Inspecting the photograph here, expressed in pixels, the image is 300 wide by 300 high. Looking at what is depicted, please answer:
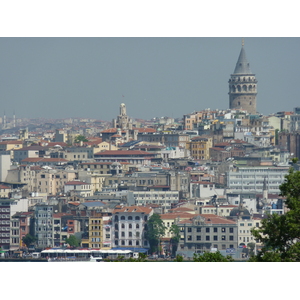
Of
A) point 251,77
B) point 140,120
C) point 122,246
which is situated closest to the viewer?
point 122,246

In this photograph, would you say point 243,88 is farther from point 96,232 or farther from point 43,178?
point 96,232

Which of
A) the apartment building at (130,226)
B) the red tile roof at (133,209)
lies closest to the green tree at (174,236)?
the apartment building at (130,226)

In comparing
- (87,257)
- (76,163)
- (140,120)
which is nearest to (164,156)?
(76,163)

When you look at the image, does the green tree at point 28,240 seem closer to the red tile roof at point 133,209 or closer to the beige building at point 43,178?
the red tile roof at point 133,209

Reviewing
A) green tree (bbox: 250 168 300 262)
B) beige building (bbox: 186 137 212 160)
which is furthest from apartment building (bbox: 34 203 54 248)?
green tree (bbox: 250 168 300 262)

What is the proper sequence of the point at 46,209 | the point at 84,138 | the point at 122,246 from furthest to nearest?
the point at 84,138, the point at 46,209, the point at 122,246

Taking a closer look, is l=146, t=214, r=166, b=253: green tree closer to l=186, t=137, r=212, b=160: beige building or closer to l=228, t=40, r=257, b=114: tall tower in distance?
l=186, t=137, r=212, b=160: beige building

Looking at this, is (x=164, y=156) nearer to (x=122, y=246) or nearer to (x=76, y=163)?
(x=76, y=163)
